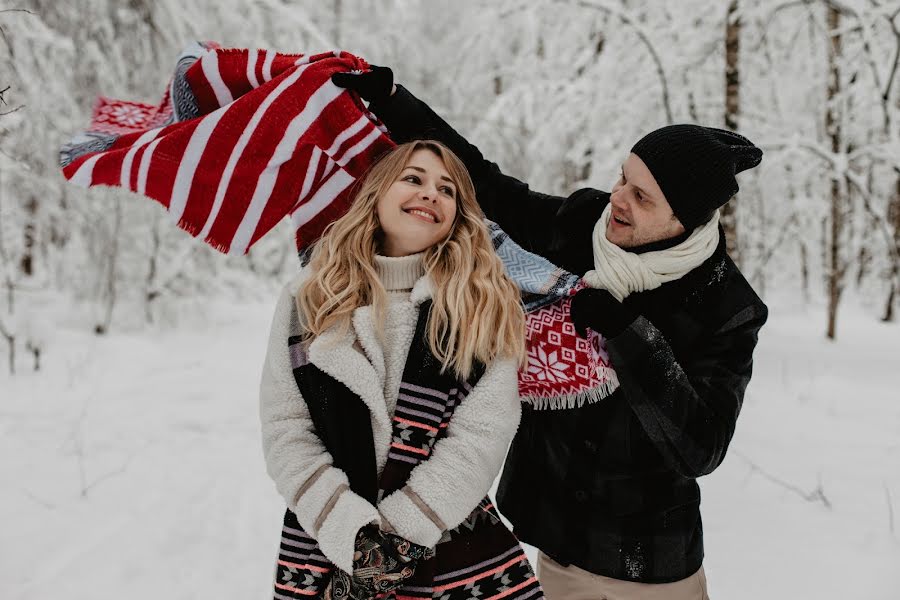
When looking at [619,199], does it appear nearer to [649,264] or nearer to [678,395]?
[649,264]

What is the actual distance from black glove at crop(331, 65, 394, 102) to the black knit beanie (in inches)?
34.9

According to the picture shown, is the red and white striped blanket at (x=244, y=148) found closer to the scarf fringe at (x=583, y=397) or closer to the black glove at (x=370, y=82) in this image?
the black glove at (x=370, y=82)

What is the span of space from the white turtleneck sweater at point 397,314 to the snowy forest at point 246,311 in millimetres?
1460

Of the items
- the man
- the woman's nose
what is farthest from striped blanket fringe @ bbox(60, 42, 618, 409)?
the woman's nose

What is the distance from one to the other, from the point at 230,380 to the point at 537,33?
6.82 metres

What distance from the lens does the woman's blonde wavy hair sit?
1.54 metres

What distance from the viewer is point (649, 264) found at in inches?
59.4

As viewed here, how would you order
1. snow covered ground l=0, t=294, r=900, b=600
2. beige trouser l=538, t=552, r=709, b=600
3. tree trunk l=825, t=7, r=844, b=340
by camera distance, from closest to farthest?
beige trouser l=538, t=552, r=709, b=600, snow covered ground l=0, t=294, r=900, b=600, tree trunk l=825, t=7, r=844, b=340

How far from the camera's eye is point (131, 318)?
23.9 feet

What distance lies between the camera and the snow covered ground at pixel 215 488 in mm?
2660

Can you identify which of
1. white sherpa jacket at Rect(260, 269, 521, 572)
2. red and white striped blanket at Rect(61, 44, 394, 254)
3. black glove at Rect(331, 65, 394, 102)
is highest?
black glove at Rect(331, 65, 394, 102)

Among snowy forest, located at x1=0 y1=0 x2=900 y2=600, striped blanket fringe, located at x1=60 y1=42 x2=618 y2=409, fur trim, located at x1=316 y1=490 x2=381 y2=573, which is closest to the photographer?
fur trim, located at x1=316 y1=490 x2=381 y2=573

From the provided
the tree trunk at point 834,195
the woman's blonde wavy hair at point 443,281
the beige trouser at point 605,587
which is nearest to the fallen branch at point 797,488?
the beige trouser at point 605,587

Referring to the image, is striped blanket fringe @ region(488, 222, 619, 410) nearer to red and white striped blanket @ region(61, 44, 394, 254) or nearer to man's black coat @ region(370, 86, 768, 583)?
man's black coat @ region(370, 86, 768, 583)
